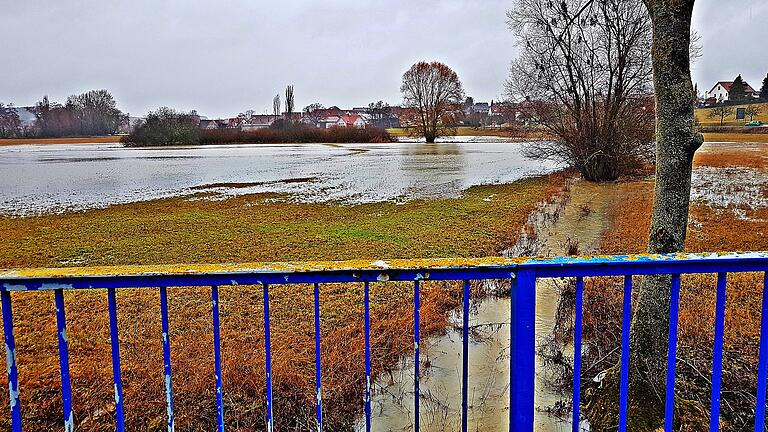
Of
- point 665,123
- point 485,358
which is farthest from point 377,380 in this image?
point 665,123

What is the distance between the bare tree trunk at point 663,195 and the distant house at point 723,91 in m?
116

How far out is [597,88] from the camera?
73.5ft

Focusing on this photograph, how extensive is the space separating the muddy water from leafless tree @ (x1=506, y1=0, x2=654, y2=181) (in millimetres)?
15458

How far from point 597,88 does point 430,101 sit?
54.4 metres

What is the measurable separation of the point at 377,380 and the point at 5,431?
9.85ft

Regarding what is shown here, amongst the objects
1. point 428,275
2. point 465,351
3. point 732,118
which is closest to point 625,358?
point 465,351

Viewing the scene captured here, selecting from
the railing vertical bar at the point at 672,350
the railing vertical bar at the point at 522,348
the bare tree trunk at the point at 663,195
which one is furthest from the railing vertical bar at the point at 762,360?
the bare tree trunk at the point at 663,195

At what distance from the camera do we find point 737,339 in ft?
17.5

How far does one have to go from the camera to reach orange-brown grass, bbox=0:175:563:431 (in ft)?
15.0

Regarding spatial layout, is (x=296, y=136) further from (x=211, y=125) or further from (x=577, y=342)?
(x=577, y=342)

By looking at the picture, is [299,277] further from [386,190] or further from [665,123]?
[386,190]

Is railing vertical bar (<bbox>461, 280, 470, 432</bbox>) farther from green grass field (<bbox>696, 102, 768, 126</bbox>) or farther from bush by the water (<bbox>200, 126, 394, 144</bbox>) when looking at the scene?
green grass field (<bbox>696, 102, 768, 126</bbox>)

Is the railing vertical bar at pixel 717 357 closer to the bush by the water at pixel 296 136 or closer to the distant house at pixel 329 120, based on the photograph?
the bush by the water at pixel 296 136

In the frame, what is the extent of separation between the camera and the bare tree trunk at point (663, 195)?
3.85 meters
